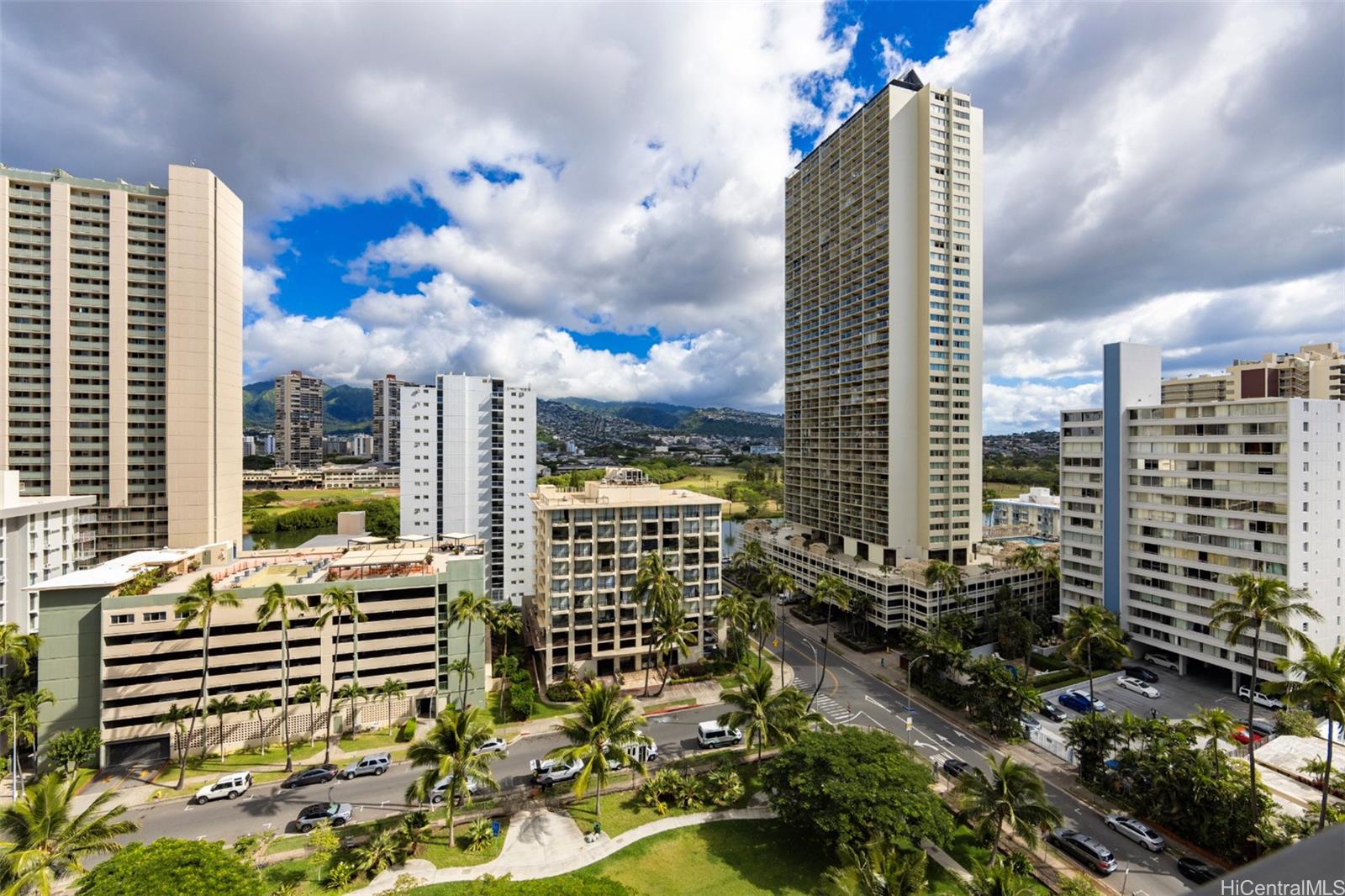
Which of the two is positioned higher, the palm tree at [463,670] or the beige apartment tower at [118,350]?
the beige apartment tower at [118,350]

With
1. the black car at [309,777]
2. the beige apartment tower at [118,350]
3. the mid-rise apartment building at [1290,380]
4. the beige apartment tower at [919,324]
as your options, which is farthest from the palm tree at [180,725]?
the mid-rise apartment building at [1290,380]

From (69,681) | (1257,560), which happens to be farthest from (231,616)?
(1257,560)

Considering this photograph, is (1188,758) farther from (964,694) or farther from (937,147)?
(937,147)

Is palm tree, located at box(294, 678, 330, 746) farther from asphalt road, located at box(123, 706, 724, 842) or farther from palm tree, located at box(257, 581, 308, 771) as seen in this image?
asphalt road, located at box(123, 706, 724, 842)

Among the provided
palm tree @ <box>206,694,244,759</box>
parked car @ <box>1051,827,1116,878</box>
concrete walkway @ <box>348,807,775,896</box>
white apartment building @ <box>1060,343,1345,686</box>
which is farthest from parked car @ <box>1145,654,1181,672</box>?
palm tree @ <box>206,694,244,759</box>

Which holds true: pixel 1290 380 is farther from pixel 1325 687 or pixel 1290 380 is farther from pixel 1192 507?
pixel 1325 687

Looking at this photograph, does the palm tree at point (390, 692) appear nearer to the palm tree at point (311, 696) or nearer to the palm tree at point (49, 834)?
the palm tree at point (311, 696)
